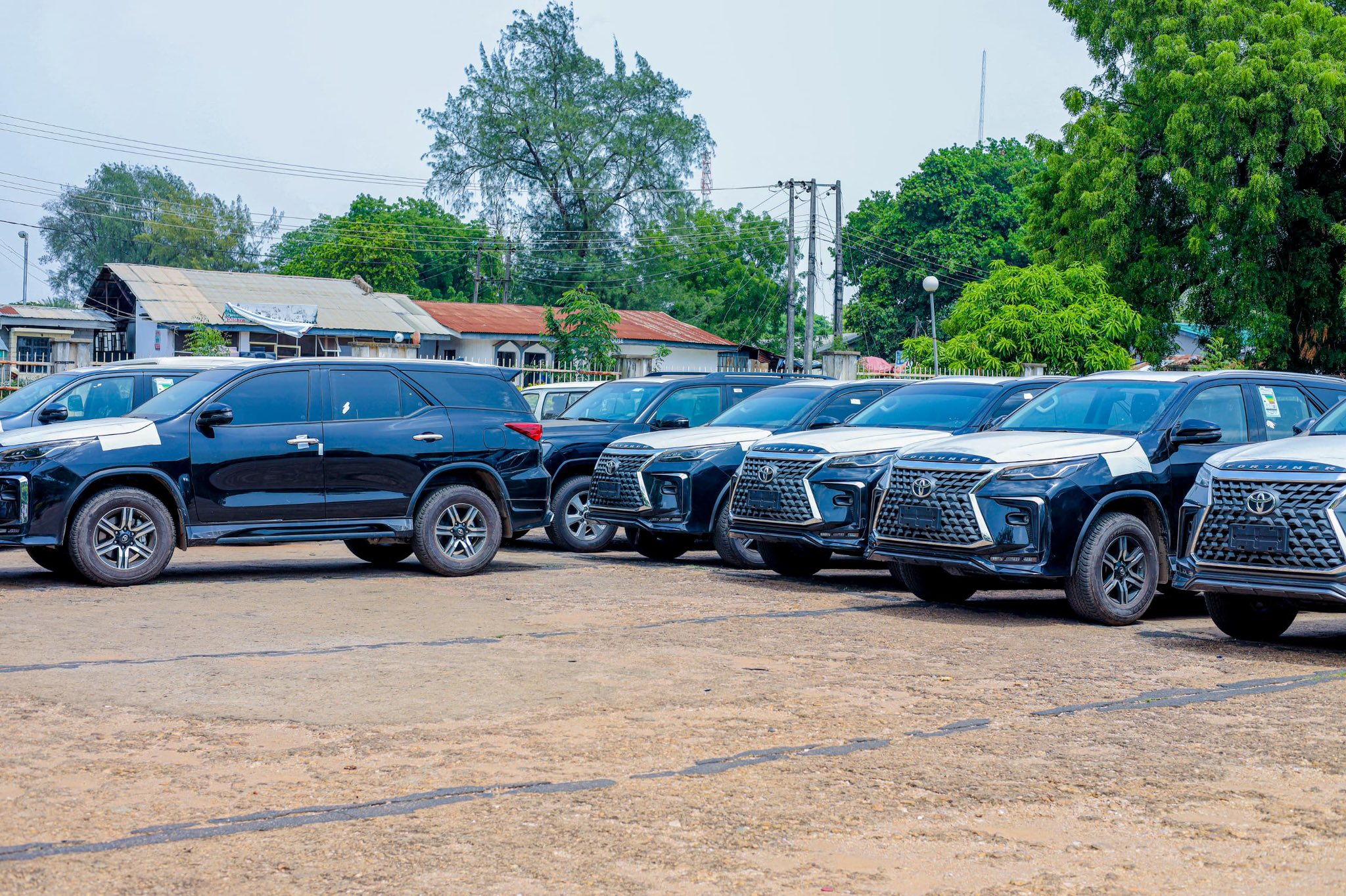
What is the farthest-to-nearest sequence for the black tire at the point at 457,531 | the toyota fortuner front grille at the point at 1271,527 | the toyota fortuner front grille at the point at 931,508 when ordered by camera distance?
the black tire at the point at 457,531 < the toyota fortuner front grille at the point at 931,508 < the toyota fortuner front grille at the point at 1271,527

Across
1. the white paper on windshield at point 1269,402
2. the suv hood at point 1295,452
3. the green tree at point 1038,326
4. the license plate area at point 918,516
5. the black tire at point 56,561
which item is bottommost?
the black tire at point 56,561

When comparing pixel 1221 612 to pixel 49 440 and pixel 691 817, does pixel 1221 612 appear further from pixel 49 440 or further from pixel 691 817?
pixel 49 440

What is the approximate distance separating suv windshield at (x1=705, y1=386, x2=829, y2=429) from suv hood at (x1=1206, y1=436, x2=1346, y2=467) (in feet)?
19.1

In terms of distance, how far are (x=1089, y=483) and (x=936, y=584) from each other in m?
1.87

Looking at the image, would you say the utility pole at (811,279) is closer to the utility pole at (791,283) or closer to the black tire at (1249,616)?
the utility pole at (791,283)

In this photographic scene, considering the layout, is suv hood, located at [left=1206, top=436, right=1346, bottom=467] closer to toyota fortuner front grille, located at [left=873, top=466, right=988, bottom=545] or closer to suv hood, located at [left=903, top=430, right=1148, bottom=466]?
suv hood, located at [left=903, top=430, right=1148, bottom=466]

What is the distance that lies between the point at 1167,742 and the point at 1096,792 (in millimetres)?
1062

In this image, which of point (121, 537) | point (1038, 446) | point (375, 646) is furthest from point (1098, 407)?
point (121, 537)

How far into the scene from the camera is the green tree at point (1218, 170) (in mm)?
30641

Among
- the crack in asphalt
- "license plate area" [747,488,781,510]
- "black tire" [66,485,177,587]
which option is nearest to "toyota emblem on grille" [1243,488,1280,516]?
the crack in asphalt

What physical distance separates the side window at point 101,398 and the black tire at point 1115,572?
1009 cm

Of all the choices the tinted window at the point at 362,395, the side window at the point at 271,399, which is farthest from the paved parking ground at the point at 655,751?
the tinted window at the point at 362,395

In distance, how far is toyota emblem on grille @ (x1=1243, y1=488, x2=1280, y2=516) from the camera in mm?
8883

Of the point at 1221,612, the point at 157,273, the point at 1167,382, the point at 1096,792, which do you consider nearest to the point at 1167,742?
the point at 1096,792
